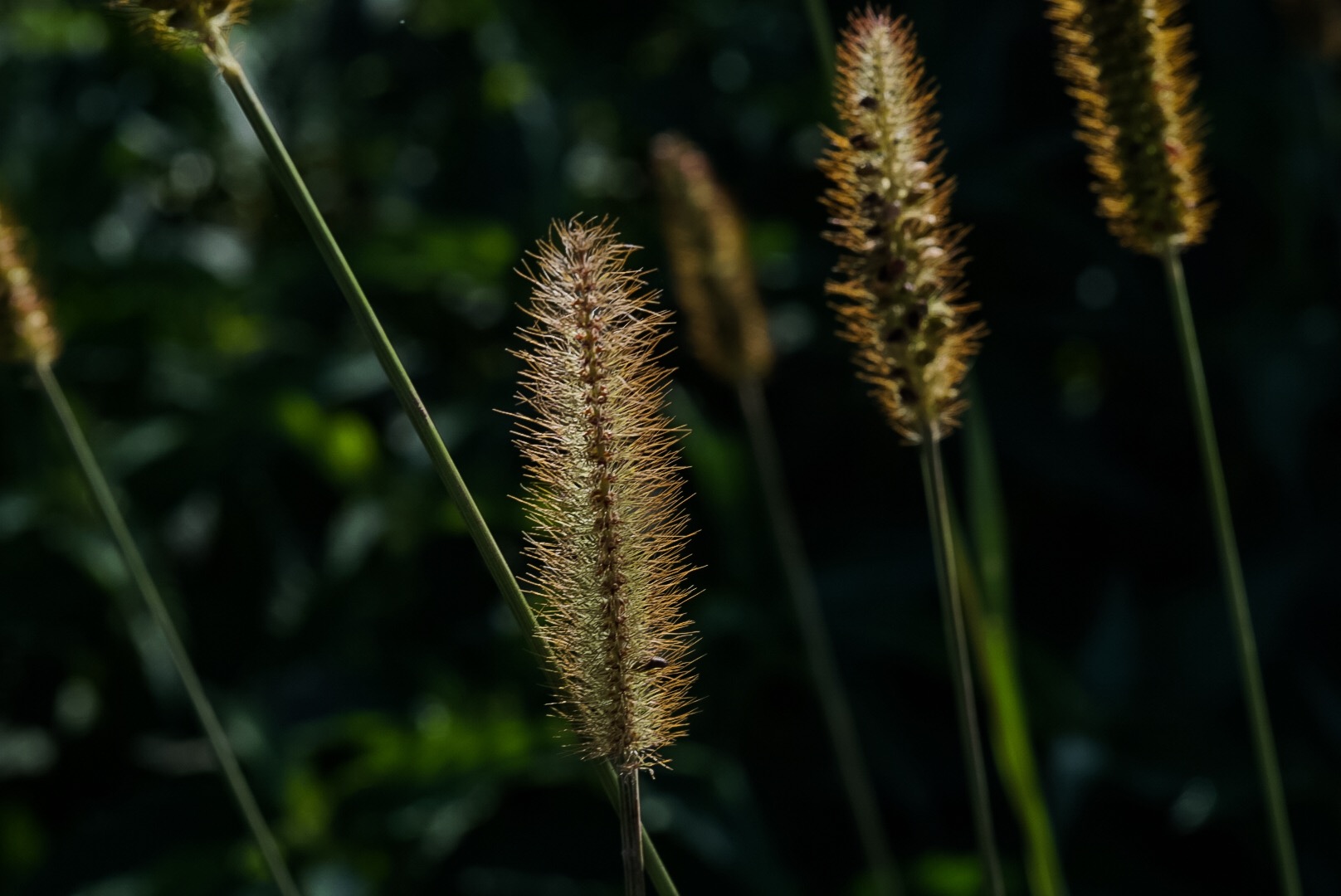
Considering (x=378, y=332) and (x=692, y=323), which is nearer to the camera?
(x=378, y=332)

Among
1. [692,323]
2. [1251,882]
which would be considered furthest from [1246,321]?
[692,323]

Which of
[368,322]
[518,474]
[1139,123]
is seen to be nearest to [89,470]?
[368,322]

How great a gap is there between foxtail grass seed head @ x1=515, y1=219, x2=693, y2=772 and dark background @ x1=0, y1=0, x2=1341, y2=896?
1083 millimetres

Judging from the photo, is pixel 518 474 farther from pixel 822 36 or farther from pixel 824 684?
pixel 822 36

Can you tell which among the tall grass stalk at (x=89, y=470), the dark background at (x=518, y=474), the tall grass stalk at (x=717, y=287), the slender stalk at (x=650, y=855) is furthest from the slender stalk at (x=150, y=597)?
the dark background at (x=518, y=474)

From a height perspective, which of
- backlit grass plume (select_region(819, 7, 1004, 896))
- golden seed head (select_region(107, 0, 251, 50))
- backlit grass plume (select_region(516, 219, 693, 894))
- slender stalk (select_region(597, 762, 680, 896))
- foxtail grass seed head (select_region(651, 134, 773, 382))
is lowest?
slender stalk (select_region(597, 762, 680, 896))

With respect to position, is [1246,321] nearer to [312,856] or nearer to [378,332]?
[312,856]

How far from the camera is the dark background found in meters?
1.71

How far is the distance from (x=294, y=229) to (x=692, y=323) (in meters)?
0.55

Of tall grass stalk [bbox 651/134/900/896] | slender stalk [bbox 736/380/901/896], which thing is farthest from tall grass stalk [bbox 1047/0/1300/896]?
tall grass stalk [bbox 651/134/900/896]

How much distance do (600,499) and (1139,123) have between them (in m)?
0.39

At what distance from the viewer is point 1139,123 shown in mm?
687

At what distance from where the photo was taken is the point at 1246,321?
6.17ft

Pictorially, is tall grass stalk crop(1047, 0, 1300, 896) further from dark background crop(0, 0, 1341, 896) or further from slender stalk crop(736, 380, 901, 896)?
dark background crop(0, 0, 1341, 896)
